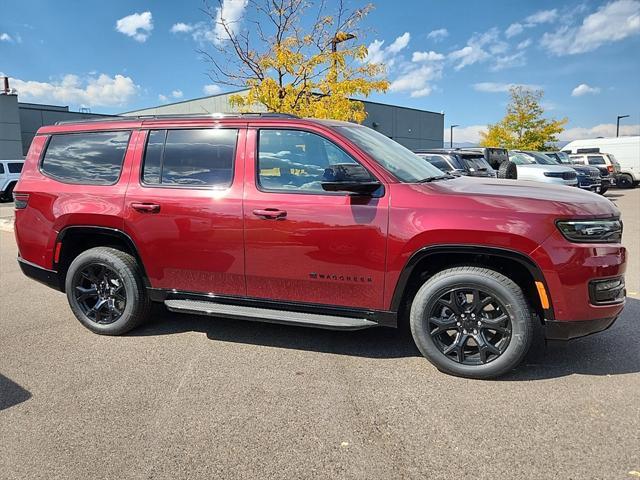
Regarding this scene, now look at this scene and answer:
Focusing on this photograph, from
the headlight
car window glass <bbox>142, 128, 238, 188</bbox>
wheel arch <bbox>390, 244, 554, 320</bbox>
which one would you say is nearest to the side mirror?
wheel arch <bbox>390, 244, 554, 320</bbox>

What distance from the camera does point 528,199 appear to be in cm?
334

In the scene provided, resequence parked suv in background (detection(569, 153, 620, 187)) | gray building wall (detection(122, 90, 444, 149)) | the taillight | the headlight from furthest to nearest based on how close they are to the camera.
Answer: gray building wall (detection(122, 90, 444, 149)) < parked suv in background (detection(569, 153, 620, 187)) < the taillight < the headlight

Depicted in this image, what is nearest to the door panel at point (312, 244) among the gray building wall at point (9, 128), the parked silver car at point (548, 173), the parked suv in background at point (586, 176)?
the parked silver car at point (548, 173)

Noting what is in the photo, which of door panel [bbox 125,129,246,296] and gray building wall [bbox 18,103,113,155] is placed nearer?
door panel [bbox 125,129,246,296]

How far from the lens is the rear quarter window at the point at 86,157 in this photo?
437cm

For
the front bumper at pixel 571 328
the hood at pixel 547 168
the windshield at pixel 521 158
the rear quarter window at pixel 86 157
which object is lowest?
the front bumper at pixel 571 328

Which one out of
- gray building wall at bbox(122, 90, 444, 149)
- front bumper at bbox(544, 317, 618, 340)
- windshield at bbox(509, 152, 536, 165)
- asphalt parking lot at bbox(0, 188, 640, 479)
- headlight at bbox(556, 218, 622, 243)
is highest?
gray building wall at bbox(122, 90, 444, 149)

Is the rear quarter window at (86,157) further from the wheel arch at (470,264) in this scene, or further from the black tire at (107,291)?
the wheel arch at (470,264)

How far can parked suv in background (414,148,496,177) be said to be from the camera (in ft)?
40.0

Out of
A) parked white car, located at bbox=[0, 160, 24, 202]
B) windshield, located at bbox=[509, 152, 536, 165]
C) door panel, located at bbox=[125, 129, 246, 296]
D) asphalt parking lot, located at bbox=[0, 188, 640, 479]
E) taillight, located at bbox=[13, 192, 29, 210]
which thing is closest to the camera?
asphalt parking lot, located at bbox=[0, 188, 640, 479]

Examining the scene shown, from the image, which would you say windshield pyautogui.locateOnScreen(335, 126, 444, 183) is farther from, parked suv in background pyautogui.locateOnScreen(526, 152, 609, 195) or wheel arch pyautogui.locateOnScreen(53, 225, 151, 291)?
parked suv in background pyautogui.locateOnScreen(526, 152, 609, 195)

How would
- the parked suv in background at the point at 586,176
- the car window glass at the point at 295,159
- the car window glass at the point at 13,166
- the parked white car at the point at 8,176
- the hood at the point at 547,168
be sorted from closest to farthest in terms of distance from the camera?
the car window glass at the point at 295,159, the hood at the point at 547,168, the parked suv in background at the point at 586,176, the parked white car at the point at 8,176, the car window glass at the point at 13,166

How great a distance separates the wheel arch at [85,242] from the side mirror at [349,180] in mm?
1909

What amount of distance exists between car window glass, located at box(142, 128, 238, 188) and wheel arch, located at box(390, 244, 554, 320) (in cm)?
161
